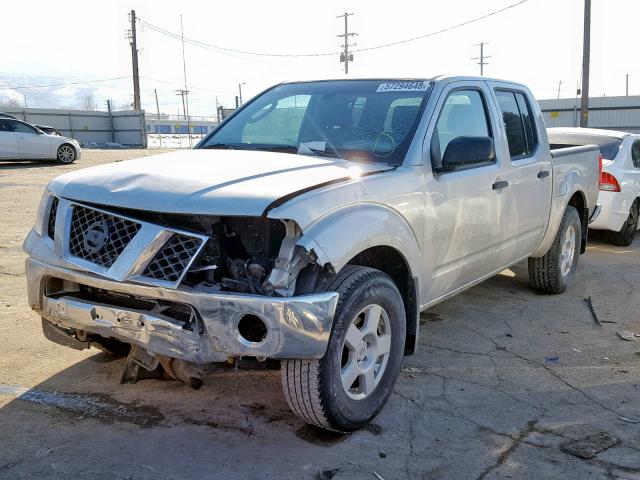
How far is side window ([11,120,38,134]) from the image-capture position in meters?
18.5

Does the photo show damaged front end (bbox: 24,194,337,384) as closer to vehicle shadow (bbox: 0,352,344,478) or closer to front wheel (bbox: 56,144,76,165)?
vehicle shadow (bbox: 0,352,344,478)

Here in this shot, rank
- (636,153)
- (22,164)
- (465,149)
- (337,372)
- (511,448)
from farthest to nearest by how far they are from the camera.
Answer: (22,164) < (636,153) < (465,149) < (511,448) < (337,372)

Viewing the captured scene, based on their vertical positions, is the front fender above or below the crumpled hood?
below

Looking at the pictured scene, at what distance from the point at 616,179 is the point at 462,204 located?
5.23m

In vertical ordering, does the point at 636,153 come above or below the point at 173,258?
above

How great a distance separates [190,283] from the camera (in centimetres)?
294

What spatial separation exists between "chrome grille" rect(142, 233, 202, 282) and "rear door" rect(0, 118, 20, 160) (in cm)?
1759


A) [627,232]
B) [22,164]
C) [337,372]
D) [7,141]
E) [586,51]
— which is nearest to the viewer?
[337,372]

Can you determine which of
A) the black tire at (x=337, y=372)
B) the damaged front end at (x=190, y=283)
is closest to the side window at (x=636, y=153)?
the black tire at (x=337, y=372)

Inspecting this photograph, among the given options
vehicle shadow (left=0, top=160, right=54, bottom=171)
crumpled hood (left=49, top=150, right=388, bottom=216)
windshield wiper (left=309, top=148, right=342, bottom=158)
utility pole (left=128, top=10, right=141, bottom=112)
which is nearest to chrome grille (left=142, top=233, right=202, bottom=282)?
crumpled hood (left=49, top=150, right=388, bottom=216)

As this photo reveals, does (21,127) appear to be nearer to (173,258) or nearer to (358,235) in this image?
(173,258)

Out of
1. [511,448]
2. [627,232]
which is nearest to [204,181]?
[511,448]

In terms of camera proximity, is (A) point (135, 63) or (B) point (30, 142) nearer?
(B) point (30, 142)

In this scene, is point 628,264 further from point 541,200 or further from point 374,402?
point 374,402
